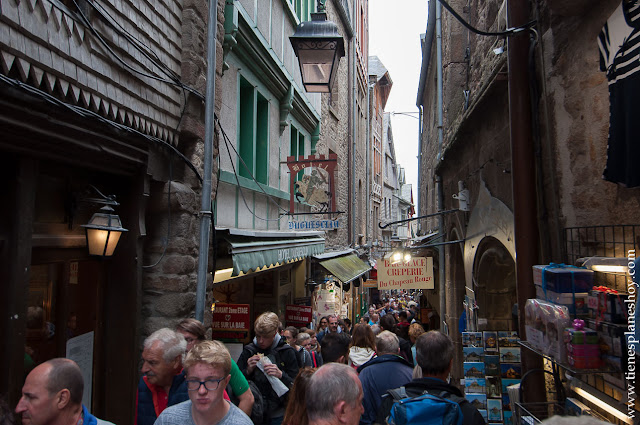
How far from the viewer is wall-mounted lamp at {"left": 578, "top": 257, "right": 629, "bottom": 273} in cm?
308

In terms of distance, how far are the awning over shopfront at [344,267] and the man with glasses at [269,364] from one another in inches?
274

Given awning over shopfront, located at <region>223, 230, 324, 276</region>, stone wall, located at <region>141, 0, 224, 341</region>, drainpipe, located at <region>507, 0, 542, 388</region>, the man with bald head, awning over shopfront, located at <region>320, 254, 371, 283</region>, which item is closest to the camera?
the man with bald head

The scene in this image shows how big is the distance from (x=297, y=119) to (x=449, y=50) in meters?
3.67

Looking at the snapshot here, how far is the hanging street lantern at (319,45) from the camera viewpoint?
6.82 meters

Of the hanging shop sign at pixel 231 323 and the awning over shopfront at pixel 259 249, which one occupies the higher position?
the awning over shopfront at pixel 259 249

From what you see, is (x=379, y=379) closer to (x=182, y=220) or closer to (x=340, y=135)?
(x=182, y=220)

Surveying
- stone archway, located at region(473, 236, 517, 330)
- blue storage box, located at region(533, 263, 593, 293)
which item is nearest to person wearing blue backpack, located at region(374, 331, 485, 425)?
blue storage box, located at region(533, 263, 593, 293)

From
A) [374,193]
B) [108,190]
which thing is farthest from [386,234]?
[108,190]

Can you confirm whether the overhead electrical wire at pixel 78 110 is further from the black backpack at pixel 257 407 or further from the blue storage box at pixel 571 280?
the blue storage box at pixel 571 280

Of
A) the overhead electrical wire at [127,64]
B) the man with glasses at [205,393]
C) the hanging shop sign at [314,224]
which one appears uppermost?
the overhead electrical wire at [127,64]

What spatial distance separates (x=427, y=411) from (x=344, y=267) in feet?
33.9

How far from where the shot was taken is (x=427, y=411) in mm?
2734

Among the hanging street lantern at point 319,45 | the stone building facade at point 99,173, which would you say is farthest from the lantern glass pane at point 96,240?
the hanging street lantern at point 319,45

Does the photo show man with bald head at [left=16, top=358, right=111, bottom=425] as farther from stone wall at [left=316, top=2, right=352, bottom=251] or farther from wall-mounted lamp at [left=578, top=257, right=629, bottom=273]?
stone wall at [left=316, top=2, right=352, bottom=251]
